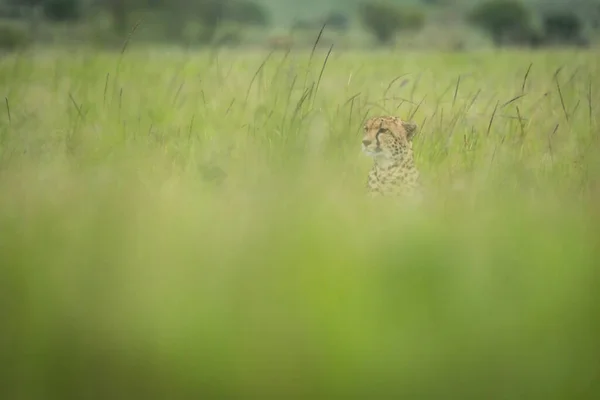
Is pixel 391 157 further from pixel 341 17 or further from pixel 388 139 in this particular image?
pixel 341 17

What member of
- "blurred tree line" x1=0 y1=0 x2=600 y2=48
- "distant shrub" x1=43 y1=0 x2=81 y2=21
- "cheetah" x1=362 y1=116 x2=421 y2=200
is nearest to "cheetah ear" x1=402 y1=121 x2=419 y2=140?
"cheetah" x1=362 y1=116 x2=421 y2=200

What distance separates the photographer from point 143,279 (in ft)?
4.29

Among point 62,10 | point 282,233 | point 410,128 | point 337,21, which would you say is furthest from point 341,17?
point 62,10

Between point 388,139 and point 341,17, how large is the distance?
0.27 metres

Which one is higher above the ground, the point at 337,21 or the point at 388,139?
the point at 337,21

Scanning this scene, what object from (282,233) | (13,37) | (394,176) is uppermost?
(13,37)

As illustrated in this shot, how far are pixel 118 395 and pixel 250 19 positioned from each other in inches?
31.4

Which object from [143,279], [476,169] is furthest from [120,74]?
[476,169]

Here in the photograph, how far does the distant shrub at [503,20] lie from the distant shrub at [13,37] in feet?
2.98

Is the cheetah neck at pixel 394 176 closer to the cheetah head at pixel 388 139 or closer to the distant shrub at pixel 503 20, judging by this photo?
the cheetah head at pixel 388 139

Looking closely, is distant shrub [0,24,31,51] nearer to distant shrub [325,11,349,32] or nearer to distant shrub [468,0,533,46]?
distant shrub [325,11,349,32]

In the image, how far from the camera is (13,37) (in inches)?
51.9

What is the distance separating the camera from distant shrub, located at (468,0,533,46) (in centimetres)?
138

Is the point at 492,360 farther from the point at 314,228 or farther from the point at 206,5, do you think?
the point at 206,5
